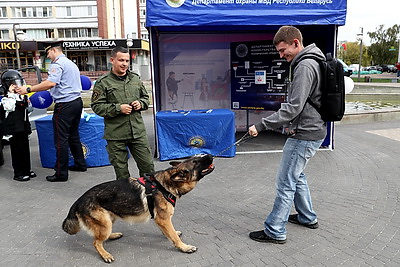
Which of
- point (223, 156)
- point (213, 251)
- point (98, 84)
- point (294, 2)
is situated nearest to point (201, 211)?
point (213, 251)

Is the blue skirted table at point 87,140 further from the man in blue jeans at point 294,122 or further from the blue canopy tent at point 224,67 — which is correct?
the man in blue jeans at point 294,122

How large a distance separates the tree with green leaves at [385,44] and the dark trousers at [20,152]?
63.1 meters

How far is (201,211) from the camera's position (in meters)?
4.21

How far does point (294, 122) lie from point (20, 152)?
4427 millimetres

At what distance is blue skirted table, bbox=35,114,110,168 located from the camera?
5930mm

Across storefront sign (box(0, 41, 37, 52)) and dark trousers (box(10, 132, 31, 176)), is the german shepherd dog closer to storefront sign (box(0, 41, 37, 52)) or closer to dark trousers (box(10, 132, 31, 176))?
dark trousers (box(10, 132, 31, 176))

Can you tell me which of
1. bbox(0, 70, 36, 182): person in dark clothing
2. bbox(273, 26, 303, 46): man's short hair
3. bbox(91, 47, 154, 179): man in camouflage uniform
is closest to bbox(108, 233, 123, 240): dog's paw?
bbox(91, 47, 154, 179): man in camouflage uniform

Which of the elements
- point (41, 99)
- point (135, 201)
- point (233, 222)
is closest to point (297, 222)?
point (233, 222)

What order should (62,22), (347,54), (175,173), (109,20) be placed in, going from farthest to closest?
(347,54), (109,20), (62,22), (175,173)

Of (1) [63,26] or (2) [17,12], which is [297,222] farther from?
(2) [17,12]

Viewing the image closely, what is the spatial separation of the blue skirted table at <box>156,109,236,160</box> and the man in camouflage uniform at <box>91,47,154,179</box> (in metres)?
2.34

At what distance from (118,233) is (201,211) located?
3.60 feet

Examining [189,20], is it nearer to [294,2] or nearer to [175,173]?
[294,2]

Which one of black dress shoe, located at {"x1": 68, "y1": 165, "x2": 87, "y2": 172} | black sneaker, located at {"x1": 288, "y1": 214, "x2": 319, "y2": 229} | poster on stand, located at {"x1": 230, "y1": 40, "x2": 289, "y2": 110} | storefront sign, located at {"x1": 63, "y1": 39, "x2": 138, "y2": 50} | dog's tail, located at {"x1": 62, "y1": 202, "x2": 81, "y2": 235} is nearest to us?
dog's tail, located at {"x1": 62, "y1": 202, "x2": 81, "y2": 235}
